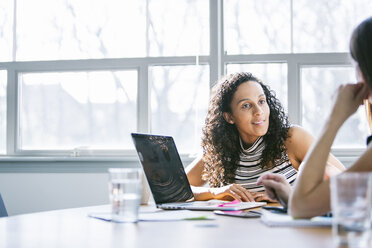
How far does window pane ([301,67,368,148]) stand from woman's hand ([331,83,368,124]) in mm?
1977

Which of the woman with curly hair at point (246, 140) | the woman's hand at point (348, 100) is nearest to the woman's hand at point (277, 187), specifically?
the woman's hand at point (348, 100)

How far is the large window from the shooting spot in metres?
3.32

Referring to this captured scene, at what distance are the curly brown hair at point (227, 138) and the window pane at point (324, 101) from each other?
859 millimetres

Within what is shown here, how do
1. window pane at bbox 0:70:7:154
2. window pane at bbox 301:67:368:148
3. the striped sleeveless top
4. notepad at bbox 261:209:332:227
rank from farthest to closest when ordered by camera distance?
window pane at bbox 0:70:7:154
window pane at bbox 301:67:368:148
the striped sleeveless top
notepad at bbox 261:209:332:227

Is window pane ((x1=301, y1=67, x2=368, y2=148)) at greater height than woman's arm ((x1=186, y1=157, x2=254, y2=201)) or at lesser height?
greater

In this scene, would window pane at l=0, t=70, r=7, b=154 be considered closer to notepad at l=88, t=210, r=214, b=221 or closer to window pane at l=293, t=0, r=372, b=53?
window pane at l=293, t=0, r=372, b=53

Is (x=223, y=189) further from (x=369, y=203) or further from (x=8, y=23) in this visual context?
(x=8, y=23)

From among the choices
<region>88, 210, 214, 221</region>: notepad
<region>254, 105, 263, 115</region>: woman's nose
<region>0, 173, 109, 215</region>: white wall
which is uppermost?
<region>254, 105, 263, 115</region>: woman's nose

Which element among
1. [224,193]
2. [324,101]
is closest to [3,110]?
[324,101]

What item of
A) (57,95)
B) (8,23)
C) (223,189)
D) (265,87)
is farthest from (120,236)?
(8,23)

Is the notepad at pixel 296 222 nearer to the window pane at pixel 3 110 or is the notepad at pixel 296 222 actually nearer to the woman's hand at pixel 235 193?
the woman's hand at pixel 235 193

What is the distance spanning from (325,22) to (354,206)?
267cm

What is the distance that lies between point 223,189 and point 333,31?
1.87 metres

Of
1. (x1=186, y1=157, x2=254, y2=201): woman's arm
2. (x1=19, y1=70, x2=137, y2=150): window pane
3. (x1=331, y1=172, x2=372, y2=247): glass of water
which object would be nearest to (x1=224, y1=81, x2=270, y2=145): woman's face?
(x1=186, y1=157, x2=254, y2=201): woman's arm
